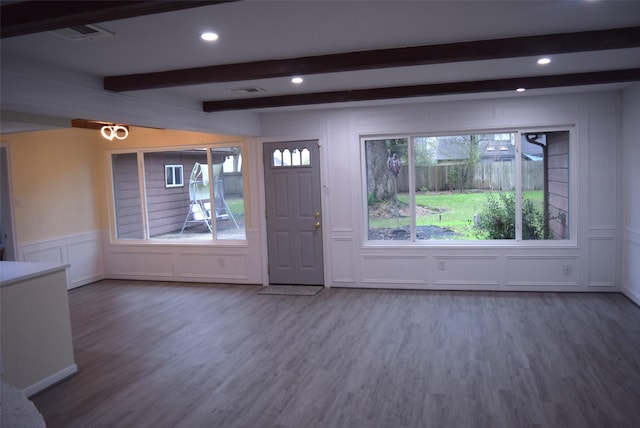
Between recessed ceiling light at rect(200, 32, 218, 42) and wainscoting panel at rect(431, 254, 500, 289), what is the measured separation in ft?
13.3

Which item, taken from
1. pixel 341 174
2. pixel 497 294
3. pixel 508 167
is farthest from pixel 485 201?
pixel 341 174

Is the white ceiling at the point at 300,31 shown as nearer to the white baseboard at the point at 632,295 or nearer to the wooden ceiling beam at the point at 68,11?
the wooden ceiling beam at the point at 68,11

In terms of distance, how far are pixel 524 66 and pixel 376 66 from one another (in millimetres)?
1534

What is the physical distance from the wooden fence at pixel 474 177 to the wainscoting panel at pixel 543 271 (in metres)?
0.91

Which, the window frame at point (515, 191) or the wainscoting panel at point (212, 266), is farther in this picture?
the wainscoting panel at point (212, 266)

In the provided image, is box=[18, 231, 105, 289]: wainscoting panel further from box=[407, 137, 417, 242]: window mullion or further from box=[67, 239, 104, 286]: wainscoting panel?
box=[407, 137, 417, 242]: window mullion

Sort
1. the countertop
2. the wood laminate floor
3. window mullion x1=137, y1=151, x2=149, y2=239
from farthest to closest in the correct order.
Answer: window mullion x1=137, y1=151, x2=149, y2=239, the countertop, the wood laminate floor

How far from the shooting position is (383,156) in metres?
6.14

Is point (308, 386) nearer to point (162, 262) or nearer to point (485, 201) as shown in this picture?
point (485, 201)

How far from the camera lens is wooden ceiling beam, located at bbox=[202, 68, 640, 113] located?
4.38 meters

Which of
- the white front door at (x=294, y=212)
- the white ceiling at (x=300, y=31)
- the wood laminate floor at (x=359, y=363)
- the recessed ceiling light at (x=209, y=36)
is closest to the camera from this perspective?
the white ceiling at (x=300, y=31)

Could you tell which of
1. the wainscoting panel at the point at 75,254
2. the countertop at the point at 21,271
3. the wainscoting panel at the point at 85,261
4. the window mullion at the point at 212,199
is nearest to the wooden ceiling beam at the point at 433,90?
the window mullion at the point at 212,199

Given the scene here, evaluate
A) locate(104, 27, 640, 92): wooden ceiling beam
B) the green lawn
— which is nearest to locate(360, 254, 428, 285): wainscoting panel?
the green lawn

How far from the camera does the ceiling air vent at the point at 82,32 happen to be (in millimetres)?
2615
